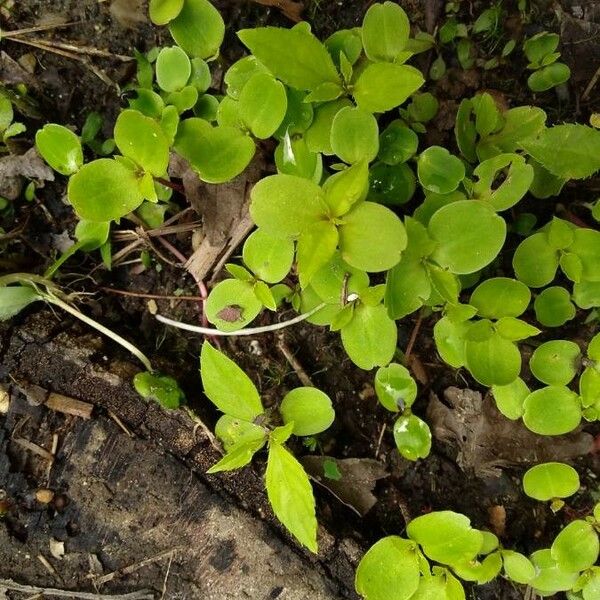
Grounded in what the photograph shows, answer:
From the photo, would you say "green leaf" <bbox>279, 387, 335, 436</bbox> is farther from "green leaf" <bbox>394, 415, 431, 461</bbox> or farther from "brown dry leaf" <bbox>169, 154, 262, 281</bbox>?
"brown dry leaf" <bbox>169, 154, 262, 281</bbox>

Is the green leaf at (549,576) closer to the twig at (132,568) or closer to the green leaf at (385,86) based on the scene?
the twig at (132,568)

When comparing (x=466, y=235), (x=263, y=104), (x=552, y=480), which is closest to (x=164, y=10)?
(x=263, y=104)

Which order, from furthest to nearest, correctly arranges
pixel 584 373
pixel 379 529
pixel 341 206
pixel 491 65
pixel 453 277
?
pixel 491 65, pixel 379 529, pixel 584 373, pixel 453 277, pixel 341 206

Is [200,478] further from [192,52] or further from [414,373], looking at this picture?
[192,52]

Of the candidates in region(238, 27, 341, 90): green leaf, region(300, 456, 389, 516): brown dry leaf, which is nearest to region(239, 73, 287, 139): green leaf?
region(238, 27, 341, 90): green leaf

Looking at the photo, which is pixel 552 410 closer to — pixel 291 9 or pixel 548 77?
pixel 548 77

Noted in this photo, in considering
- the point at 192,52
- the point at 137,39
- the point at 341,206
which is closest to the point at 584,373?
the point at 341,206

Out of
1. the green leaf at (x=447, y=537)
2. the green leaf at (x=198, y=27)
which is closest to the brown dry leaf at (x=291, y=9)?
the green leaf at (x=198, y=27)
